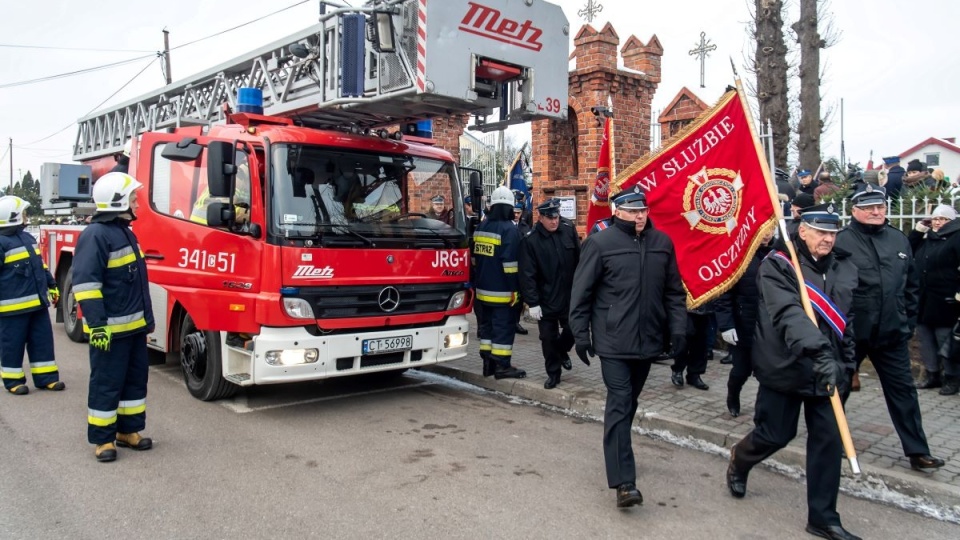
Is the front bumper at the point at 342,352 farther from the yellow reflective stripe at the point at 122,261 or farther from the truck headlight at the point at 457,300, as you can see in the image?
the yellow reflective stripe at the point at 122,261

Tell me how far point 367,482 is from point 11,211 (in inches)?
198

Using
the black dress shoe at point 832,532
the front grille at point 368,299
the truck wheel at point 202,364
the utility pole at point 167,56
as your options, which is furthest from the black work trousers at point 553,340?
the utility pole at point 167,56

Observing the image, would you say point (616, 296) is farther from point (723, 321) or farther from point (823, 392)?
point (723, 321)

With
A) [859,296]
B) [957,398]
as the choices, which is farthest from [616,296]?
[957,398]

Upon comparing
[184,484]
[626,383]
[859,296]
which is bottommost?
[184,484]

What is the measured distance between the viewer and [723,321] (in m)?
5.93

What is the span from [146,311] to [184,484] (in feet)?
4.73

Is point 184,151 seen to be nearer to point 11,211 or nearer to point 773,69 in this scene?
point 11,211

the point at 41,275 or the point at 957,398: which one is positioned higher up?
the point at 41,275

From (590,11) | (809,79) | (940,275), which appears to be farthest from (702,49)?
(940,275)

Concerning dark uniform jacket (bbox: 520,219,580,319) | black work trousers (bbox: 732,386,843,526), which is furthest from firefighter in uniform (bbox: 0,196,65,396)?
black work trousers (bbox: 732,386,843,526)

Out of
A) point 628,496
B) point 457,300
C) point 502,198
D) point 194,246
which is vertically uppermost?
point 502,198

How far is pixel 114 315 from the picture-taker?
5.19 m

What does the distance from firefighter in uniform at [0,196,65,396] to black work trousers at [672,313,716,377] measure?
620cm
